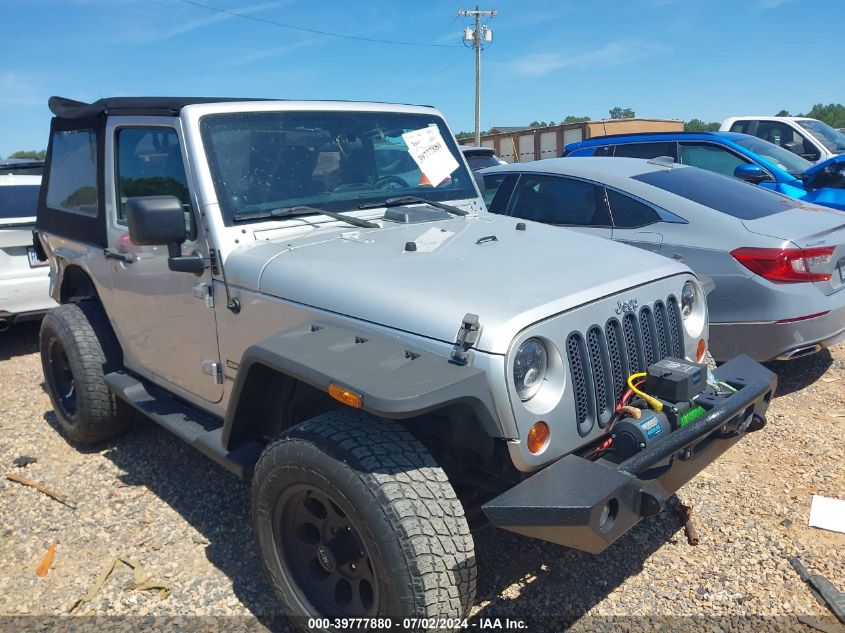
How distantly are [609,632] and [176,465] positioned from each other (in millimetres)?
2666

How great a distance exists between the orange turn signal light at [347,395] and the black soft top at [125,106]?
1.78m

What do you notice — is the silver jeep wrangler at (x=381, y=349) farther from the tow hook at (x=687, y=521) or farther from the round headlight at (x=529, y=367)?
the tow hook at (x=687, y=521)

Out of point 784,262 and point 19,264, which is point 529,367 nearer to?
point 784,262

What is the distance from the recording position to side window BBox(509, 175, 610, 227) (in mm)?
5273

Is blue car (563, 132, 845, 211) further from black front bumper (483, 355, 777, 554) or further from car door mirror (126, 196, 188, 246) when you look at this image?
car door mirror (126, 196, 188, 246)

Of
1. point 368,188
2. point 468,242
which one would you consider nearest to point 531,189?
point 368,188

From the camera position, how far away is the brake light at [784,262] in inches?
173

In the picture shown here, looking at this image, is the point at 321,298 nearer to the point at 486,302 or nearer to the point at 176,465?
the point at 486,302

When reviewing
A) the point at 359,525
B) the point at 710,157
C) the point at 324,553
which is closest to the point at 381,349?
the point at 359,525

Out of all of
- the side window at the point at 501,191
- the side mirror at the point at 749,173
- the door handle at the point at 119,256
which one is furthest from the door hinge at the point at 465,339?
the side mirror at the point at 749,173

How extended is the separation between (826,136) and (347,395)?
1201 centimetres

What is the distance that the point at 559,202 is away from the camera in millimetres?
5547

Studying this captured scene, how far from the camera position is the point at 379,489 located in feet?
6.99

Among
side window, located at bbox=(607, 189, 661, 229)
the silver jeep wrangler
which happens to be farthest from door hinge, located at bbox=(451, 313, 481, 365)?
side window, located at bbox=(607, 189, 661, 229)
